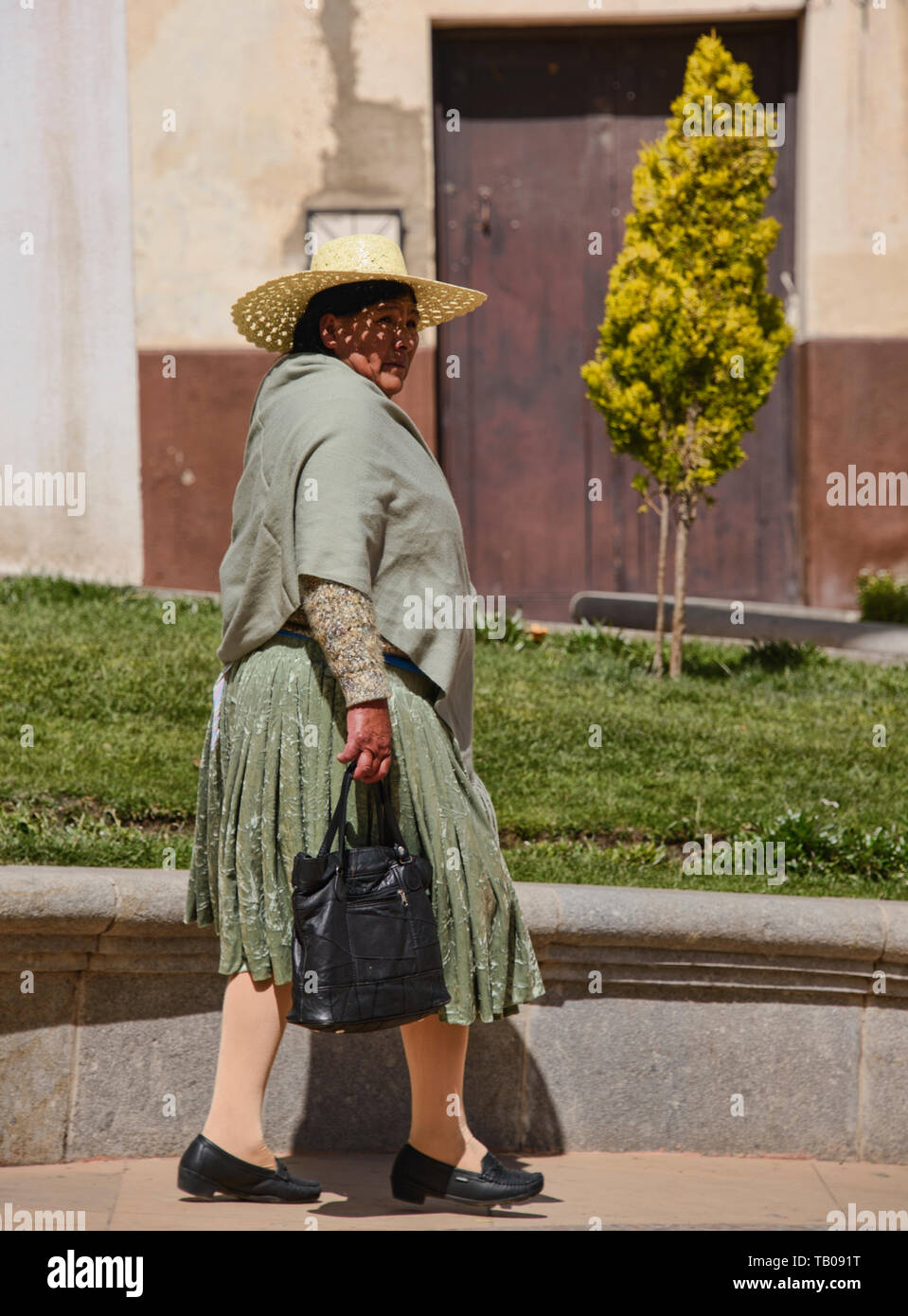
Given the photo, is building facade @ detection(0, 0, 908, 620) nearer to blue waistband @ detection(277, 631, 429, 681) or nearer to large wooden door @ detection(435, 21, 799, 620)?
large wooden door @ detection(435, 21, 799, 620)

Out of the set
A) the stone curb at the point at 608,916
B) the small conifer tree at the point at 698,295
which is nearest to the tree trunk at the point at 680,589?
the small conifer tree at the point at 698,295

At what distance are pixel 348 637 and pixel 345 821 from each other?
1.29ft

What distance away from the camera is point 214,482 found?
982 centimetres

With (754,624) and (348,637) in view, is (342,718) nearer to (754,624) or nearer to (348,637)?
(348,637)

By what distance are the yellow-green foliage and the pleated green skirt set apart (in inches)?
169

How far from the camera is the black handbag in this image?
3.13 meters

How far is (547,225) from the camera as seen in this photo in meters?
10.0

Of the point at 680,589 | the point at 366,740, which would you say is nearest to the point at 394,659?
the point at 366,740

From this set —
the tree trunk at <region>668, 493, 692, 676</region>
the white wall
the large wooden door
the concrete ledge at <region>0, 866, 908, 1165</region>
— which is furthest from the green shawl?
the large wooden door

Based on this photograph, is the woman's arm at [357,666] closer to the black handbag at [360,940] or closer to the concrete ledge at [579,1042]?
the black handbag at [360,940]

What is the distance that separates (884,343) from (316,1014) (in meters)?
7.75

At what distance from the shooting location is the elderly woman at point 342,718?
3252mm

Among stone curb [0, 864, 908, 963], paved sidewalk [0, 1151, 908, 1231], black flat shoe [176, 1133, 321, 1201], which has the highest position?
stone curb [0, 864, 908, 963]

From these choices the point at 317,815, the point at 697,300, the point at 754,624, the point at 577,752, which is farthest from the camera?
the point at 754,624
